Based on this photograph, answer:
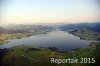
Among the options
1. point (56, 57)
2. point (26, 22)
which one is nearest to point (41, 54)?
point (56, 57)

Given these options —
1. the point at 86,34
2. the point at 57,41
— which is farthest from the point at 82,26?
the point at 57,41

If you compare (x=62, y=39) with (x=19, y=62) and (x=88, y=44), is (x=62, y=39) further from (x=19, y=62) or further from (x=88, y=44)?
(x=19, y=62)

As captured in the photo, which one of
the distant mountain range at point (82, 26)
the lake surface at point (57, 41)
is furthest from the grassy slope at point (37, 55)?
the distant mountain range at point (82, 26)

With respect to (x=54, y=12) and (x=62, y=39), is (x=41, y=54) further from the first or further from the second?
(x=54, y=12)

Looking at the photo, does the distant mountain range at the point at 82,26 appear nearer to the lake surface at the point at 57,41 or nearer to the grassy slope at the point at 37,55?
the lake surface at the point at 57,41

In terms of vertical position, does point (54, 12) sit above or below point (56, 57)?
above

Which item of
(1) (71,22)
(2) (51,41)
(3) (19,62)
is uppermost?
(1) (71,22)

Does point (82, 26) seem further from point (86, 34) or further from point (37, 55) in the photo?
point (37, 55)
